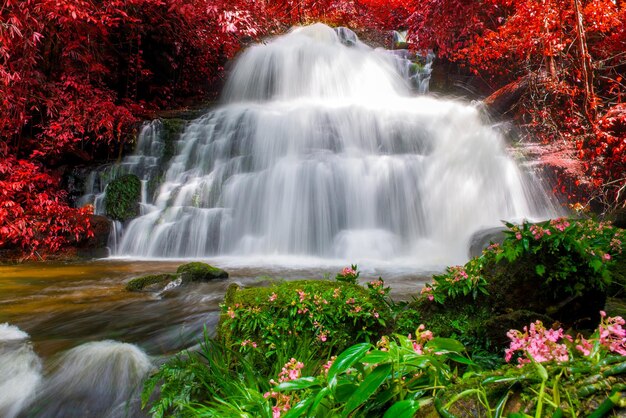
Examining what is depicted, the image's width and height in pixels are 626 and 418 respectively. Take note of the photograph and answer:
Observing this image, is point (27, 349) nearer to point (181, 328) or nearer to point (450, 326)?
point (181, 328)

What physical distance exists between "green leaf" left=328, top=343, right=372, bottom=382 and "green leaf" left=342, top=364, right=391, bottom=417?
0.08 meters

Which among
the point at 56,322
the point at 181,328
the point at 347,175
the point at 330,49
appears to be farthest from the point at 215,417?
the point at 330,49

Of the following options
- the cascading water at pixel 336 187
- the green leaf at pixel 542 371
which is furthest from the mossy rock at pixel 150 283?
the green leaf at pixel 542 371

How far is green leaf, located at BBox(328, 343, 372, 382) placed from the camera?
43.4 inches

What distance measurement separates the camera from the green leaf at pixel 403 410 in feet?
3.05

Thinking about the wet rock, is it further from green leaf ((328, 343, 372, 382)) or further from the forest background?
green leaf ((328, 343, 372, 382))

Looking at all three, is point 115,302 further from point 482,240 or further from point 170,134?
point 170,134

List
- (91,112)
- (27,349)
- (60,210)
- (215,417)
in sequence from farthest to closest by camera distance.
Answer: (91,112) → (60,210) → (27,349) → (215,417)

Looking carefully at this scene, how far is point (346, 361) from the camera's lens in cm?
114

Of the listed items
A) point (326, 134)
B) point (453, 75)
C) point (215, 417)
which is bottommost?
point (215, 417)

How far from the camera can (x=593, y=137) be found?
8430 mm

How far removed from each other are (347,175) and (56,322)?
299 inches

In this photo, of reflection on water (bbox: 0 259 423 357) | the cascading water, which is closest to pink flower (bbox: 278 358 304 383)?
reflection on water (bbox: 0 259 423 357)

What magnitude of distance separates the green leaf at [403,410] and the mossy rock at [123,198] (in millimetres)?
10876
